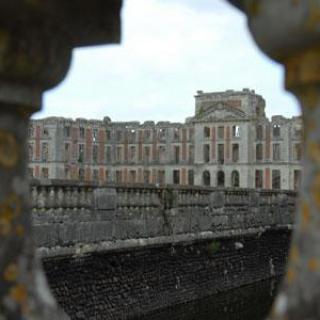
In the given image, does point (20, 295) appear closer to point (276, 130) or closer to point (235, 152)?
point (276, 130)

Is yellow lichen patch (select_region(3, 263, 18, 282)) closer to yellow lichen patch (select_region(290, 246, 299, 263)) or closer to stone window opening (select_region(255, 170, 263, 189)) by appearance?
yellow lichen patch (select_region(290, 246, 299, 263))

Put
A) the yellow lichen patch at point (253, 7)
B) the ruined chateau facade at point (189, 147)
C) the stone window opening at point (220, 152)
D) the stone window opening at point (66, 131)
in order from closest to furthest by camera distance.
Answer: the yellow lichen patch at point (253, 7)
the ruined chateau facade at point (189, 147)
the stone window opening at point (220, 152)
the stone window opening at point (66, 131)

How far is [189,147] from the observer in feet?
209

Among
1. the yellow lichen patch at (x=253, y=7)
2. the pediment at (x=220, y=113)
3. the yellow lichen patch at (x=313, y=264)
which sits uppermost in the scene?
A: the pediment at (x=220, y=113)

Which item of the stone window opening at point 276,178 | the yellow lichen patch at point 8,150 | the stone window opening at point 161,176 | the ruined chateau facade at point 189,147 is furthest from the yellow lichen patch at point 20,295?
the stone window opening at point 161,176

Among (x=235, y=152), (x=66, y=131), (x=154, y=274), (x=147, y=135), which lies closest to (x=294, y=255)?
(x=154, y=274)

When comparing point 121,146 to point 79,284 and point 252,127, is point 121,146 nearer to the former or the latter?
point 252,127

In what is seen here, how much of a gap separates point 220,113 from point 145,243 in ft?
164

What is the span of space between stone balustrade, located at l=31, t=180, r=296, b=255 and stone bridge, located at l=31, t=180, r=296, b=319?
0.02 metres

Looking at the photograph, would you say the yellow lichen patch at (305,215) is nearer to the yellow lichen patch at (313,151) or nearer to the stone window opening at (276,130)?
the yellow lichen patch at (313,151)

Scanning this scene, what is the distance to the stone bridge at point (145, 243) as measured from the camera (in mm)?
9297

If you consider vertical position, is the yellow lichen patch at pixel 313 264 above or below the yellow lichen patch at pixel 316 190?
below

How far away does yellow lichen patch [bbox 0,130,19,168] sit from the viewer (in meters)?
1.80

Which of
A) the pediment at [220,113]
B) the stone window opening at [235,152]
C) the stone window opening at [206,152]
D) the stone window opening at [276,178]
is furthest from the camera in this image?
the stone window opening at [206,152]
